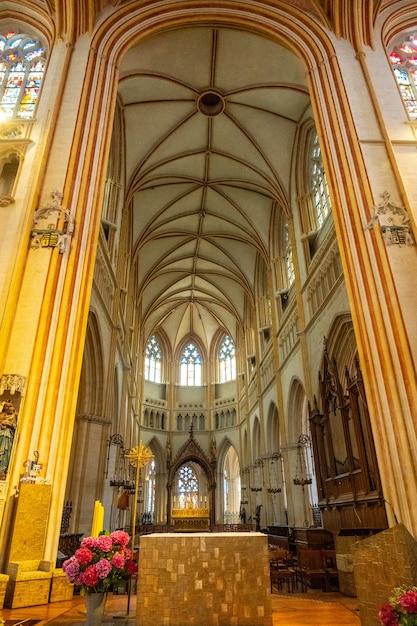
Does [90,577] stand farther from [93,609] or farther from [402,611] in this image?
[402,611]

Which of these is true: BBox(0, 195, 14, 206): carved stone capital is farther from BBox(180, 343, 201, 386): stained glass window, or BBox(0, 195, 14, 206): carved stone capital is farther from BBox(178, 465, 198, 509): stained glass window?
BBox(178, 465, 198, 509): stained glass window

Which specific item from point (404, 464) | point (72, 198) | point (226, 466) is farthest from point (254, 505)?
point (72, 198)

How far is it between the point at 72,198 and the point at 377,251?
665 cm

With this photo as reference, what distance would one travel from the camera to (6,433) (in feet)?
22.7

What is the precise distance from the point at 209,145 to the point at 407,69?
7960mm

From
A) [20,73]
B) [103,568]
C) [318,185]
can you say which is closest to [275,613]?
→ [103,568]

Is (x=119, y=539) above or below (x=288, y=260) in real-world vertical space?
below

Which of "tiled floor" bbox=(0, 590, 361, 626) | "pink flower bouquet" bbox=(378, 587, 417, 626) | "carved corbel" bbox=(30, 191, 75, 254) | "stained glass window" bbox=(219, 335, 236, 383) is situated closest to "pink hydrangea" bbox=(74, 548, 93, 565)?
"tiled floor" bbox=(0, 590, 361, 626)

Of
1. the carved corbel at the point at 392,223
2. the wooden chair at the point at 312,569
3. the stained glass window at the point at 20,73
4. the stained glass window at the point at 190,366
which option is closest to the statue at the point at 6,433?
the wooden chair at the point at 312,569

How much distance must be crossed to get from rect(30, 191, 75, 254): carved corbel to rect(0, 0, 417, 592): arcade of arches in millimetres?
44

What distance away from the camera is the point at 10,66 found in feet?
43.0

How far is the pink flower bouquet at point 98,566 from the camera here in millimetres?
4177

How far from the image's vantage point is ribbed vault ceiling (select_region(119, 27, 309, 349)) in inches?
575

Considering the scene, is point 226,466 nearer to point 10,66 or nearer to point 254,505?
point 254,505
